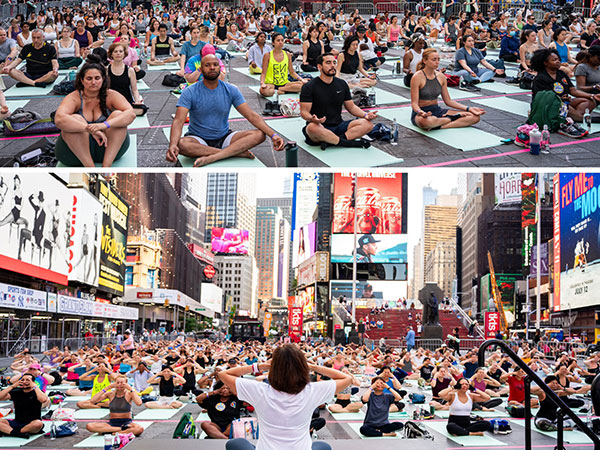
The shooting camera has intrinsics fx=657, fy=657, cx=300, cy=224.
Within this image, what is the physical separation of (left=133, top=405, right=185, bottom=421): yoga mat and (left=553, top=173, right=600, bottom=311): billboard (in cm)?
2930

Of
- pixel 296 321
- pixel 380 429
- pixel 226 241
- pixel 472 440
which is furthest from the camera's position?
pixel 226 241

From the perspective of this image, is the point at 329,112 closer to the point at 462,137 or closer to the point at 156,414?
the point at 462,137

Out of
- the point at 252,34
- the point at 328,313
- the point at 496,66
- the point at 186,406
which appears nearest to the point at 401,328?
the point at 252,34

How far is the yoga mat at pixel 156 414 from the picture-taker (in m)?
10.8

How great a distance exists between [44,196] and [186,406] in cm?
2153

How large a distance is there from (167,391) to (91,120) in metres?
6.12

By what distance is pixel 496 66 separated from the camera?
1758 cm

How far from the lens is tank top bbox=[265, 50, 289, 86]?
1345cm

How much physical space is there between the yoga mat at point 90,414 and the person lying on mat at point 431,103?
23.4 feet

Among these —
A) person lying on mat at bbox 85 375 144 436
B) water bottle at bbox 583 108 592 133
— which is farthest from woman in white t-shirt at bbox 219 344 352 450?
water bottle at bbox 583 108 592 133

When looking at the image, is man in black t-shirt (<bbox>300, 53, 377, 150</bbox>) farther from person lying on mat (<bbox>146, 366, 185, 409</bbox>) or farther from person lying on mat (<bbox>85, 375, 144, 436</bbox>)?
person lying on mat (<bbox>146, 366, 185, 409</bbox>)

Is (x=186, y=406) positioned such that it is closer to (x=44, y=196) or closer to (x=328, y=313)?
(x=44, y=196)

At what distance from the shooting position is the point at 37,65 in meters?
14.4

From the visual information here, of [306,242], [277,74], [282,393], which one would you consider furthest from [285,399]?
[306,242]
